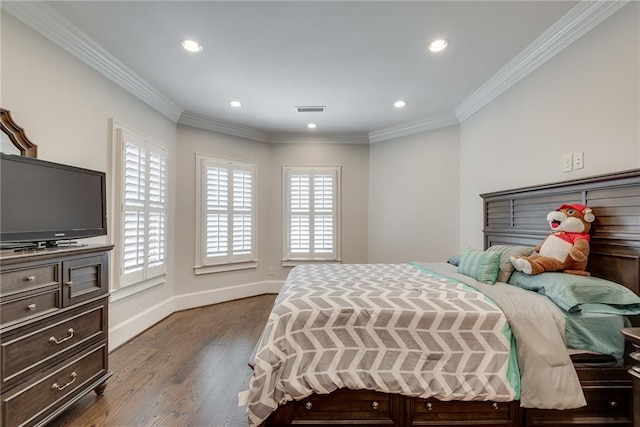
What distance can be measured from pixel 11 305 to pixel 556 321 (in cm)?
289

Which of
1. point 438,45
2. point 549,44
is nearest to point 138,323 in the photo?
point 438,45

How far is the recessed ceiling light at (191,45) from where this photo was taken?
2.39 meters

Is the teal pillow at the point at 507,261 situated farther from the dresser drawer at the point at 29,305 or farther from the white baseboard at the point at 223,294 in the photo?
the white baseboard at the point at 223,294

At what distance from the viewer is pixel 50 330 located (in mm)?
1628

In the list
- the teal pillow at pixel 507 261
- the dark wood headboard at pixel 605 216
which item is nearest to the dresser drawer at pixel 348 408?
the teal pillow at pixel 507 261

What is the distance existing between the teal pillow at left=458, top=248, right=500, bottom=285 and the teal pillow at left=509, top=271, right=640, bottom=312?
38cm

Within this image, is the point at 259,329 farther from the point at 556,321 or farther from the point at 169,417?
the point at 556,321

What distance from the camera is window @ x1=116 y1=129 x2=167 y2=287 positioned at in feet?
9.60

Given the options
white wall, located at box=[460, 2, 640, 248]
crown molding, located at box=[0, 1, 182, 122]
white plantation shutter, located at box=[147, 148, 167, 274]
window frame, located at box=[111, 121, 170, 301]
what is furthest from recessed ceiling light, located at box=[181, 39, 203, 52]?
white wall, located at box=[460, 2, 640, 248]

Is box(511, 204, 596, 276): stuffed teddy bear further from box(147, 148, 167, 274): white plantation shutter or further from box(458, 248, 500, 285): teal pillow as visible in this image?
box(147, 148, 167, 274): white plantation shutter

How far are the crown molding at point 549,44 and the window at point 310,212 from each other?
2411mm

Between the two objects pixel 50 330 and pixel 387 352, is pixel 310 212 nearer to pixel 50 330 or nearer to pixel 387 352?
pixel 387 352

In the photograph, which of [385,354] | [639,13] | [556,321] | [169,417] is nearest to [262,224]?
[169,417]

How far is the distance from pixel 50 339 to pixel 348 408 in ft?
5.74
